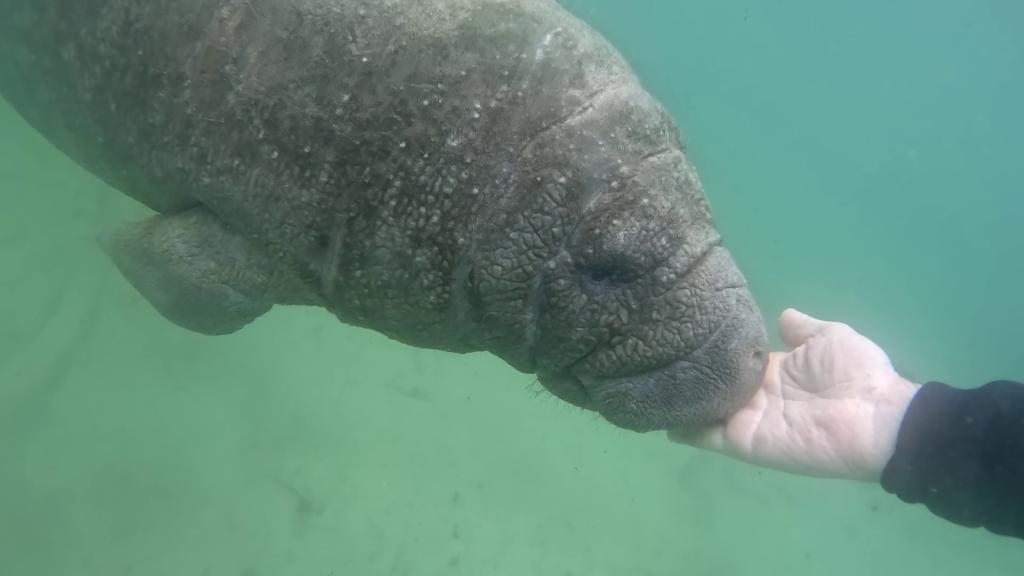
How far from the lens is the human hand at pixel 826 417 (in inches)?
133

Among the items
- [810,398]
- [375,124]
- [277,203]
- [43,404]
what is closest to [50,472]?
[43,404]

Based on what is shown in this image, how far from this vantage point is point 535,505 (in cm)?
929

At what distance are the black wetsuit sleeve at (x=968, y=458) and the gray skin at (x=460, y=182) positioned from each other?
0.88 meters

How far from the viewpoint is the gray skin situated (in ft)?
8.59

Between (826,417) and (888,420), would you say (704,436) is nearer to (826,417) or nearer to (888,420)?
(826,417)

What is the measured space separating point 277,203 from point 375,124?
1.86ft

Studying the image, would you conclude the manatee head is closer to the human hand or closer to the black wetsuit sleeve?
the human hand

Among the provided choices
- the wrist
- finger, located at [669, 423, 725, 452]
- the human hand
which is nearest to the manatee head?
finger, located at [669, 423, 725, 452]

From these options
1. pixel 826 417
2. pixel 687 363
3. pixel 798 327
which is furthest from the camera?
pixel 798 327

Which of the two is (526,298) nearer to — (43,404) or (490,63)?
(490,63)

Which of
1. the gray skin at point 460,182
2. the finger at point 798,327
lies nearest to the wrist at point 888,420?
the finger at point 798,327

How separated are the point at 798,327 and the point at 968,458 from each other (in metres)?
0.98

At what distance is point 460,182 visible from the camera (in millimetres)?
2641

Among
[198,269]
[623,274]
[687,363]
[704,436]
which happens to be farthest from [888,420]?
[198,269]
